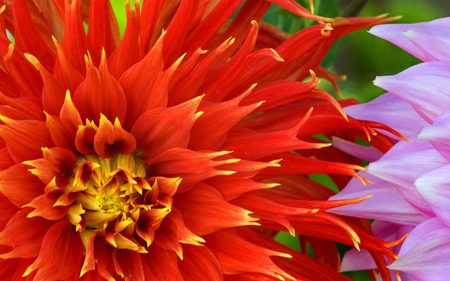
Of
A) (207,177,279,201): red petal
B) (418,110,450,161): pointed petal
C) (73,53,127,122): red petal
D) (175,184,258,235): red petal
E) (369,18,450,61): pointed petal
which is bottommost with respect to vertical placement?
(175,184,258,235): red petal

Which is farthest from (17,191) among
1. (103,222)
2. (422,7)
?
(422,7)

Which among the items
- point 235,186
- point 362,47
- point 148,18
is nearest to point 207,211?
point 235,186

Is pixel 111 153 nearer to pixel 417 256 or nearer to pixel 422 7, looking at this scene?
pixel 417 256

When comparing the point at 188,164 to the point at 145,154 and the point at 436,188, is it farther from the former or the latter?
the point at 436,188

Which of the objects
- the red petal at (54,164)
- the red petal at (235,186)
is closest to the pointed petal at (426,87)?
the red petal at (235,186)

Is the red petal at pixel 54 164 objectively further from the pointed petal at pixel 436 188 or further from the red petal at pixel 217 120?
the pointed petal at pixel 436 188

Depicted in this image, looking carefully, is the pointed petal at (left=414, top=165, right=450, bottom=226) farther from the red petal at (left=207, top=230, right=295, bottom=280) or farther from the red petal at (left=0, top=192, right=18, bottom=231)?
the red petal at (left=0, top=192, right=18, bottom=231)

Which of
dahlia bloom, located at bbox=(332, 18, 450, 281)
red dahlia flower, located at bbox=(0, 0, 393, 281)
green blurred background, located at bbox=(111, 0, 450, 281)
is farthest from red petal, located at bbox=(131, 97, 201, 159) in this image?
green blurred background, located at bbox=(111, 0, 450, 281)
